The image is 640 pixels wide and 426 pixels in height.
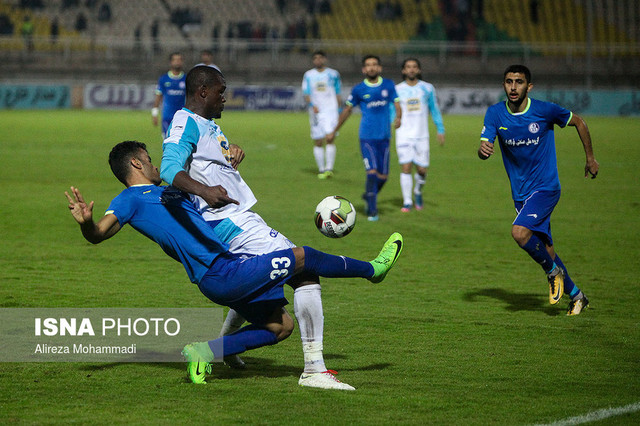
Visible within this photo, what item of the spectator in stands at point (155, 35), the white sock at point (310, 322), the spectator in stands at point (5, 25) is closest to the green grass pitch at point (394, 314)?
the white sock at point (310, 322)

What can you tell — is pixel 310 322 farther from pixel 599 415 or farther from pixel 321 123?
pixel 321 123

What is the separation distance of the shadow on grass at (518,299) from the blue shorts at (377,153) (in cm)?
458

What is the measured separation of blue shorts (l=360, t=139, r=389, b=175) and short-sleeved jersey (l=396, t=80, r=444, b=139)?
3.85 ft

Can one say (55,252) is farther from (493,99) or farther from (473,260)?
(493,99)

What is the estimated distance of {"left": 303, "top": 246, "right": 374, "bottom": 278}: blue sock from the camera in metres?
4.98

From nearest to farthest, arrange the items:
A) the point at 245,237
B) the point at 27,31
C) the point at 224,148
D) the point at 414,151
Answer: the point at 245,237 → the point at 224,148 → the point at 414,151 → the point at 27,31

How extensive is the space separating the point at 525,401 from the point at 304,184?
11693 mm

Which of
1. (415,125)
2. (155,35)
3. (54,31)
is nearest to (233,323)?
(415,125)

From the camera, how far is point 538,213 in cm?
719

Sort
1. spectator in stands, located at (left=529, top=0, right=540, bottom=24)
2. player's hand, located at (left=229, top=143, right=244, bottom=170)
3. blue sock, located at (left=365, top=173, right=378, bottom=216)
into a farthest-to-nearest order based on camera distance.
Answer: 1. spectator in stands, located at (left=529, top=0, right=540, bottom=24)
2. blue sock, located at (left=365, top=173, right=378, bottom=216)
3. player's hand, located at (left=229, top=143, right=244, bottom=170)

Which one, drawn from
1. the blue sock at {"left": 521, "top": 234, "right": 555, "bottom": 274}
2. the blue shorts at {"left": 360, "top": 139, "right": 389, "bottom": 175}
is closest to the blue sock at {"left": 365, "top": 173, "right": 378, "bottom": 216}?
the blue shorts at {"left": 360, "top": 139, "right": 389, "bottom": 175}

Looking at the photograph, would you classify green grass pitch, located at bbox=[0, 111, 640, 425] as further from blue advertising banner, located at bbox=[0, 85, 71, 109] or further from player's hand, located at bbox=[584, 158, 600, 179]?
blue advertising banner, located at bbox=[0, 85, 71, 109]

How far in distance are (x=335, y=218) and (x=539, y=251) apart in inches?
77.5

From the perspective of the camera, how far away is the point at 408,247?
10414 mm
